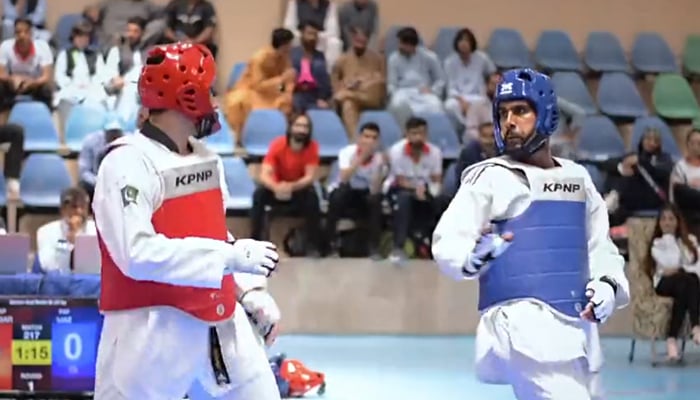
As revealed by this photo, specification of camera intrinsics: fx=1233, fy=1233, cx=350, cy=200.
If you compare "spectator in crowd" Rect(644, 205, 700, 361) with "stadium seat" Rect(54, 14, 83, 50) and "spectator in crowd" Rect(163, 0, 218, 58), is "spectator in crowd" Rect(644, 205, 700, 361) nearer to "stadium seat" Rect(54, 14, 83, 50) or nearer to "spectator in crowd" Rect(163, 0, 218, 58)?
"spectator in crowd" Rect(163, 0, 218, 58)

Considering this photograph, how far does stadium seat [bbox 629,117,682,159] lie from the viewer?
14.4 meters

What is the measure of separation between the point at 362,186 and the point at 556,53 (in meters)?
4.51

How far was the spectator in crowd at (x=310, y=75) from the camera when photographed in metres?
13.9

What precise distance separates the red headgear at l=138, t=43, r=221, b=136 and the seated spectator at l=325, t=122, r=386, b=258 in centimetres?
809

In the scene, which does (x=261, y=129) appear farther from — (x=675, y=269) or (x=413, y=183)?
(x=675, y=269)

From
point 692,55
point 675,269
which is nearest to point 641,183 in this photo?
point 675,269

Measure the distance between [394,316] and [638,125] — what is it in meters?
4.27

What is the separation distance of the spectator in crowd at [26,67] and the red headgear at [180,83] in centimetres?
968

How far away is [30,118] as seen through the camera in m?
13.3

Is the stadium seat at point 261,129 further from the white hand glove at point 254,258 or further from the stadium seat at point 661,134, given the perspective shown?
the white hand glove at point 254,258

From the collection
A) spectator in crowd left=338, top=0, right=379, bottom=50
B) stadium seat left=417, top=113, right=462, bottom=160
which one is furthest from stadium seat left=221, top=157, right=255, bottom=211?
spectator in crowd left=338, top=0, right=379, bottom=50

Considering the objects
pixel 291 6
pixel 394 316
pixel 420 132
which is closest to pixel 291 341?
pixel 394 316

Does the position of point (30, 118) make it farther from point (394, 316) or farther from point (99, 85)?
point (394, 316)

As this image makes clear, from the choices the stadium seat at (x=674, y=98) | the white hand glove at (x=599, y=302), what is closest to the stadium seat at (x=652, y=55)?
the stadium seat at (x=674, y=98)
